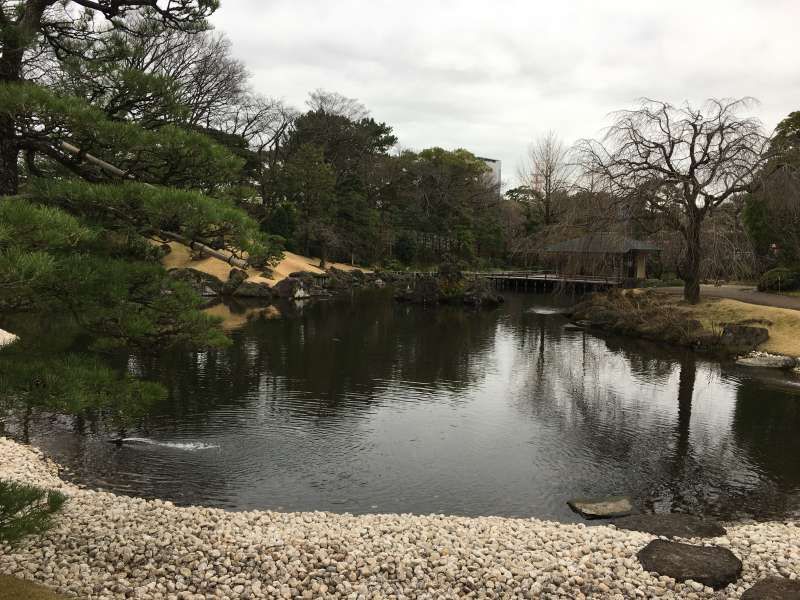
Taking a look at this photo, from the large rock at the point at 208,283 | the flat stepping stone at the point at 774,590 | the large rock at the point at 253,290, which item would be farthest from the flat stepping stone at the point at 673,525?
the large rock at the point at 208,283

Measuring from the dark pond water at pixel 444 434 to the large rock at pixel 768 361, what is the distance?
84 centimetres

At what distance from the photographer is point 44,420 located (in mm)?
10164

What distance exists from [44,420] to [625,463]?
31.4 feet

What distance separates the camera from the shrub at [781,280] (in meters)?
23.4

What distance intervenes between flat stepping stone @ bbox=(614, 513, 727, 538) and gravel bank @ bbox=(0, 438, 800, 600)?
0.28m

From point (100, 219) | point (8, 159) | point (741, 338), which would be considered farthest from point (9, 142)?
point (741, 338)

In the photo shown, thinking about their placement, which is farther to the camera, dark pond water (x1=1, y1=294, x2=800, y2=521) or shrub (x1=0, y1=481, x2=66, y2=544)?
dark pond water (x1=1, y1=294, x2=800, y2=521)

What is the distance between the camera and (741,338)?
59.7 ft

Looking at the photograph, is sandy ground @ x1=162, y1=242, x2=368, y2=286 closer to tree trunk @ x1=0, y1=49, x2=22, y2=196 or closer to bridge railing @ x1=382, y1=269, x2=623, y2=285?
bridge railing @ x1=382, y1=269, x2=623, y2=285

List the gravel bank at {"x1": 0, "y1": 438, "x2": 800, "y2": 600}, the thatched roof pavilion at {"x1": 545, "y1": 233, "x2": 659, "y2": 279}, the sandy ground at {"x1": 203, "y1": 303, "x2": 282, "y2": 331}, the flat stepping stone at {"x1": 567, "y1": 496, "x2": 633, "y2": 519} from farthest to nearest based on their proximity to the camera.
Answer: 1. the thatched roof pavilion at {"x1": 545, "y1": 233, "x2": 659, "y2": 279}
2. the sandy ground at {"x1": 203, "y1": 303, "x2": 282, "y2": 331}
3. the flat stepping stone at {"x1": 567, "y1": 496, "x2": 633, "y2": 519}
4. the gravel bank at {"x1": 0, "y1": 438, "x2": 800, "y2": 600}

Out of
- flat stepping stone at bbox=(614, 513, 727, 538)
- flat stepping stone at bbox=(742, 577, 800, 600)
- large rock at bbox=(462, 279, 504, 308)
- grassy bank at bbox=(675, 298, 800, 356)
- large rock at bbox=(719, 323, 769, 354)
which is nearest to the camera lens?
flat stepping stone at bbox=(742, 577, 800, 600)

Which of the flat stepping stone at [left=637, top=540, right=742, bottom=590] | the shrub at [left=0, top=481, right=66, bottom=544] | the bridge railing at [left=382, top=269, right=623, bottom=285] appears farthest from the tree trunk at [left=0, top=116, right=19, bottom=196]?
the bridge railing at [left=382, top=269, right=623, bottom=285]

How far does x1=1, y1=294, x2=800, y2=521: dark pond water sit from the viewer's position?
7.98 m

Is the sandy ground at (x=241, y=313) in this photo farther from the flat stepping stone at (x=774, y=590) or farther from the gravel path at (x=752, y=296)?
the flat stepping stone at (x=774, y=590)
